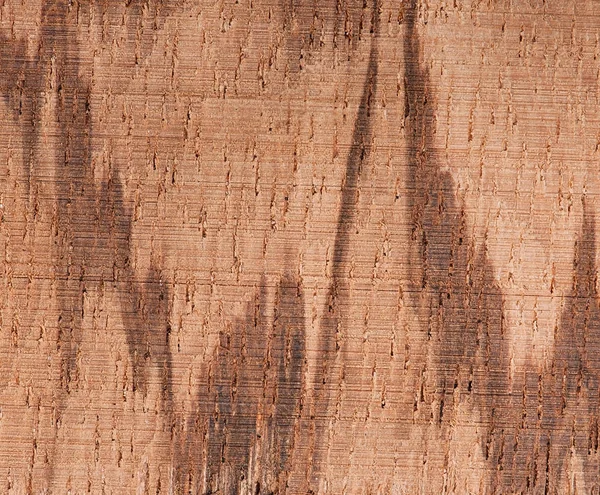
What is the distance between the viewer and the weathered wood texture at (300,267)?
0.42 metres

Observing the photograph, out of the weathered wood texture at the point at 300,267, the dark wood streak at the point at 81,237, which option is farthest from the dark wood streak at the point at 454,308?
the dark wood streak at the point at 81,237

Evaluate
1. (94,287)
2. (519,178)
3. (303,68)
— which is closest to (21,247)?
(94,287)

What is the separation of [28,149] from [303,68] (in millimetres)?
185

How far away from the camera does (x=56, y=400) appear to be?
42 cm

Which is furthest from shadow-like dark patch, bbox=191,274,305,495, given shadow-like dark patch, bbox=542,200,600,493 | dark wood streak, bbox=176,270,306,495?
shadow-like dark patch, bbox=542,200,600,493

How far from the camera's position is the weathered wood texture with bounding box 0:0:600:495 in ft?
1.37

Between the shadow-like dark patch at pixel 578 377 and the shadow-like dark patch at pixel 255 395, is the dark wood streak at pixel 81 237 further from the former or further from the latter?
the shadow-like dark patch at pixel 578 377

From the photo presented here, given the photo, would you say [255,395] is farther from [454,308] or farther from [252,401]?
[454,308]

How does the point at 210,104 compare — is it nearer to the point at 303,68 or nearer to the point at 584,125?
the point at 303,68

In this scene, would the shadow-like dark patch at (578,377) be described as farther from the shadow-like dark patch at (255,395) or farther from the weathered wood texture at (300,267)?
the shadow-like dark patch at (255,395)

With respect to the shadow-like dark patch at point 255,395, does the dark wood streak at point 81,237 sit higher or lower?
higher

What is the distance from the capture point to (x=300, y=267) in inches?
16.5

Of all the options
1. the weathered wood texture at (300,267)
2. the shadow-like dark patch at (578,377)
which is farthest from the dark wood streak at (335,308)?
the shadow-like dark patch at (578,377)

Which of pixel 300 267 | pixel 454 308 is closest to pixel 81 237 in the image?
pixel 300 267
